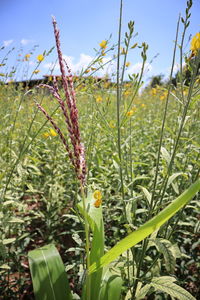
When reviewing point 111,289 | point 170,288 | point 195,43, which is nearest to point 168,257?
point 170,288

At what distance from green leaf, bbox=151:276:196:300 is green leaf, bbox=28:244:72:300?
0.39 m

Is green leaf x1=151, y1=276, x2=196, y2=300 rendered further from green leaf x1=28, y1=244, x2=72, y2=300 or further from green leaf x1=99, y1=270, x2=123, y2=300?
green leaf x1=28, y1=244, x2=72, y2=300

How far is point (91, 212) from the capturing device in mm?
1017

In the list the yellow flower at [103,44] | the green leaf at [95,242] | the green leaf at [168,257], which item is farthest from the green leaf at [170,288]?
the yellow flower at [103,44]

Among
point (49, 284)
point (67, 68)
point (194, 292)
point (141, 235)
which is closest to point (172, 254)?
point (141, 235)

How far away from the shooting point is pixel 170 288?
1005 millimetres

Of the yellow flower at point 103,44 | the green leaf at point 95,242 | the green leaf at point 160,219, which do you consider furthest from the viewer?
the yellow flower at point 103,44

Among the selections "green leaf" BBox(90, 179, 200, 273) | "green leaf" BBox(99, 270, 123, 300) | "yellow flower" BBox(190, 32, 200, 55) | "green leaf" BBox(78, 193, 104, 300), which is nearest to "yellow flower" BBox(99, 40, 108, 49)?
"yellow flower" BBox(190, 32, 200, 55)

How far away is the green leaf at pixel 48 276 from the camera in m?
0.97

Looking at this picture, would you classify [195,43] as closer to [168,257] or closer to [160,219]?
[160,219]

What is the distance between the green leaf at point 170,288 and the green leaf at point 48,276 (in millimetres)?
389

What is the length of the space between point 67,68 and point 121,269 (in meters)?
1.00

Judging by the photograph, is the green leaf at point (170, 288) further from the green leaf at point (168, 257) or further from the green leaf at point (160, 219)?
the green leaf at point (160, 219)

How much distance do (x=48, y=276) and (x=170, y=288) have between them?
520 mm
